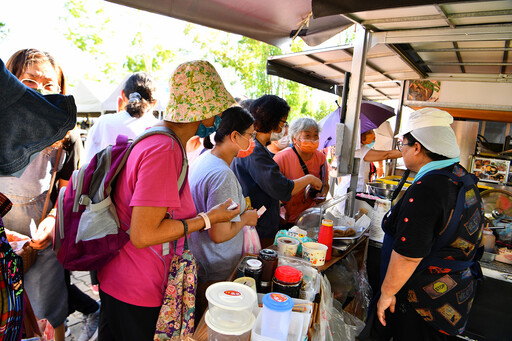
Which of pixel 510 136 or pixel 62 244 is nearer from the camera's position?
pixel 62 244

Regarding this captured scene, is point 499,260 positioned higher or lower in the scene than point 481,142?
lower

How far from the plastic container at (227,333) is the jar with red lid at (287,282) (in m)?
0.31

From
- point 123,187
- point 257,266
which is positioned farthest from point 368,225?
point 123,187

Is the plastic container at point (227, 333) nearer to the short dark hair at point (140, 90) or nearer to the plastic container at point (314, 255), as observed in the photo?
the plastic container at point (314, 255)

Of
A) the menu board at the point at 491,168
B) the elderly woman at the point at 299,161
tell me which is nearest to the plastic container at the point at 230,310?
the elderly woman at the point at 299,161

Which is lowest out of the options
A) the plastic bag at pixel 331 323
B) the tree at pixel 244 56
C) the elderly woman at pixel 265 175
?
the plastic bag at pixel 331 323

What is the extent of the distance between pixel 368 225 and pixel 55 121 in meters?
2.57

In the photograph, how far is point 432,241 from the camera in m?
1.83

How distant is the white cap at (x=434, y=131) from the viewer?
1.93m

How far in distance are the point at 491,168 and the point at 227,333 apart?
548 cm

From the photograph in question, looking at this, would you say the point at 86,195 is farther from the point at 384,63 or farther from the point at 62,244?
the point at 384,63

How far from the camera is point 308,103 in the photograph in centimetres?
1503

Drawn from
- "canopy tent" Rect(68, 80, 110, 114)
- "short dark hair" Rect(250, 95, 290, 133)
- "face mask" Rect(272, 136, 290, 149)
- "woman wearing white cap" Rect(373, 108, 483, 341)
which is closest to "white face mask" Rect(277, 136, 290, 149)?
"face mask" Rect(272, 136, 290, 149)

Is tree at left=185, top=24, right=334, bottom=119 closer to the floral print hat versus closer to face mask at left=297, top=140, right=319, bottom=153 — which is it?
face mask at left=297, top=140, right=319, bottom=153
